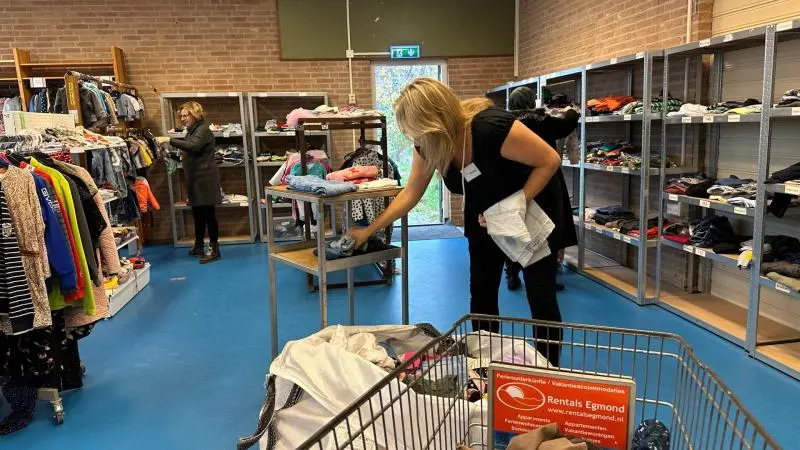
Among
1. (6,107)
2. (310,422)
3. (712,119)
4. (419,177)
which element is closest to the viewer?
(310,422)

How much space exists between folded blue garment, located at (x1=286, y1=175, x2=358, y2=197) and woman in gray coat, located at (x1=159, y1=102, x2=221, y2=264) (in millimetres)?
3869

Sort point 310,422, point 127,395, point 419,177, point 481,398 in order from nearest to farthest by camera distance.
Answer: point 481,398 → point 310,422 → point 419,177 → point 127,395

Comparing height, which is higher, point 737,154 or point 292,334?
point 737,154

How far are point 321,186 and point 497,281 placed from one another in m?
0.88

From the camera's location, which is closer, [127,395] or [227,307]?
[127,395]

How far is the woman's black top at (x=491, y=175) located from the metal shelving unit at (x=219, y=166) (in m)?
5.36

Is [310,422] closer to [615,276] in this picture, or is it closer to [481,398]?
[481,398]

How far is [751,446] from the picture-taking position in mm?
818

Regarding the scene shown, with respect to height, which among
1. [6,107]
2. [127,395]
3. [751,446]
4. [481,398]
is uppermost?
[6,107]

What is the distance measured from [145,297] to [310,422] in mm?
3815

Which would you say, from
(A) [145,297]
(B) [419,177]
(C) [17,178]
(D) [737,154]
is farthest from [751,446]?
(A) [145,297]

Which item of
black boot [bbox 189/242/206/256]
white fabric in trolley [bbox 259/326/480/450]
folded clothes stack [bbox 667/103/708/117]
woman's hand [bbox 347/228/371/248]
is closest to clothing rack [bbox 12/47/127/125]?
black boot [bbox 189/242/206/256]

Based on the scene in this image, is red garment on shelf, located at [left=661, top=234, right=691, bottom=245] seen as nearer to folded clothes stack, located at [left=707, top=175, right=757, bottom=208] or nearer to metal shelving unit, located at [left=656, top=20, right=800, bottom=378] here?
metal shelving unit, located at [left=656, top=20, right=800, bottom=378]

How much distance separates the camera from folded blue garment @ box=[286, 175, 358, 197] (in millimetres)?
2490
